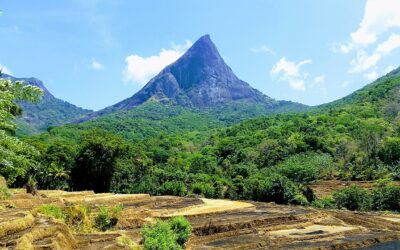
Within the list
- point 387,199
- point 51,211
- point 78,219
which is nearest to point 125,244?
point 51,211

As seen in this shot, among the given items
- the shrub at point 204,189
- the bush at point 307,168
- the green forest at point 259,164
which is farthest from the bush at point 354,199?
the bush at point 307,168

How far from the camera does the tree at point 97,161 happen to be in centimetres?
7388

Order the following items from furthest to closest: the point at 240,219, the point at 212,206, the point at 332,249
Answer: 1. the point at 212,206
2. the point at 240,219
3. the point at 332,249

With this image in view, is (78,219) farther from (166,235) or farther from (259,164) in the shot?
(259,164)

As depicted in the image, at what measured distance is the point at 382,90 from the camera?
15338 cm

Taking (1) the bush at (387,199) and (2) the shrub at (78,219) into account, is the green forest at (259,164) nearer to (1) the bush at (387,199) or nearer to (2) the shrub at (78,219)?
(1) the bush at (387,199)

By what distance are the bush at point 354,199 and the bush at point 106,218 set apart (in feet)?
107

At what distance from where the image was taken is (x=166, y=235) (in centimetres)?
2617

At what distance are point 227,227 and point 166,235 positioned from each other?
29.3 feet

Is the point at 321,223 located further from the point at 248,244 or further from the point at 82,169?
the point at 82,169

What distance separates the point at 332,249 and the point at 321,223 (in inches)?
335

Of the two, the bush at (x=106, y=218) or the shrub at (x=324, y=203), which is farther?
the shrub at (x=324, y=203)

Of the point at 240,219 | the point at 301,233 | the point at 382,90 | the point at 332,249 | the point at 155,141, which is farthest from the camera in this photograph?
the point at 382,90

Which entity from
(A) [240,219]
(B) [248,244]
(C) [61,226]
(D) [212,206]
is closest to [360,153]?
(D) [212,206]
